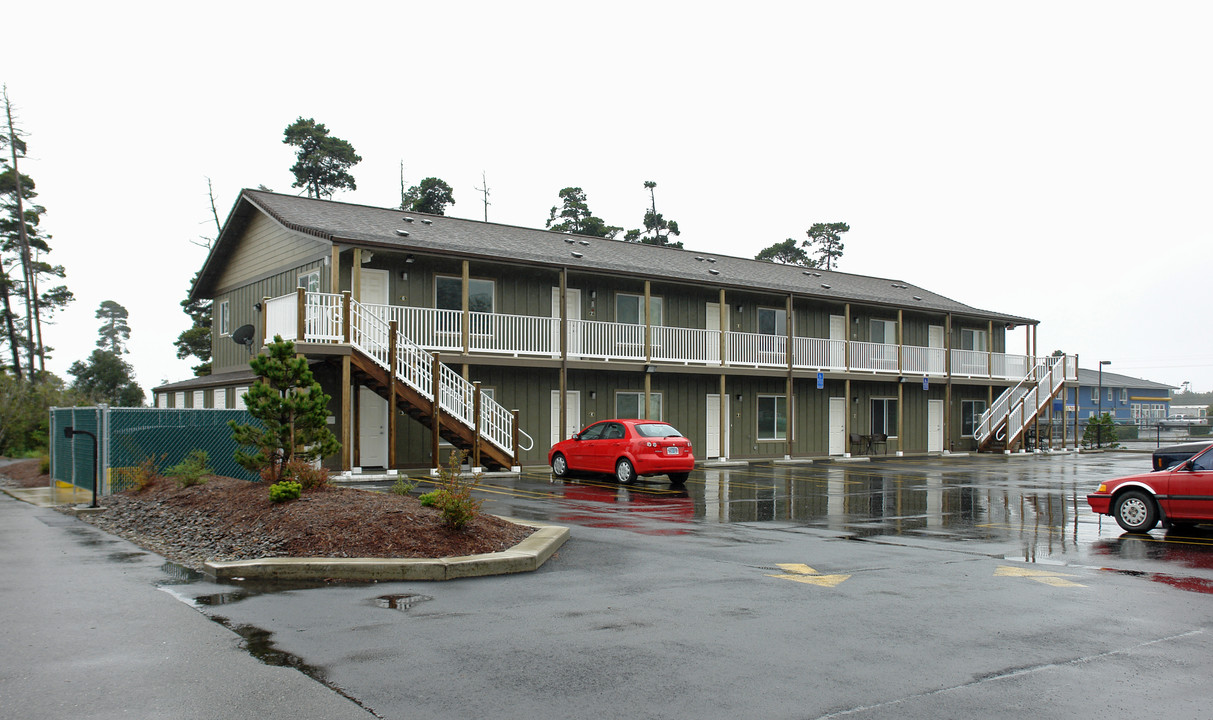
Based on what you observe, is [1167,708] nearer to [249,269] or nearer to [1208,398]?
[249,269]

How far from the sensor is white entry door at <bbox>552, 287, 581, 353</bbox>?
24.4 m

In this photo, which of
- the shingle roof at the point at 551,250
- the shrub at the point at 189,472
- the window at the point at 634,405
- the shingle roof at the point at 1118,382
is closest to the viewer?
the shrub at the point at 189,472

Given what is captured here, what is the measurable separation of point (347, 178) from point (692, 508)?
37.9 meters

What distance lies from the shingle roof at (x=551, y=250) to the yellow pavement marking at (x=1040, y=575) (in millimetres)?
15154

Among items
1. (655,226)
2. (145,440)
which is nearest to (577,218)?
(655,226)

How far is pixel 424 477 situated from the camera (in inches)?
789

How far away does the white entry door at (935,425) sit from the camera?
3497cm

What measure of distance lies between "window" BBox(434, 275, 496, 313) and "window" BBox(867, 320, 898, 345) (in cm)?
1608

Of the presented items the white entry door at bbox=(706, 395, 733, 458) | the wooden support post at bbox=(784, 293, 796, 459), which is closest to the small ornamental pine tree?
the white entry door at bbox=(706, 395, 733, 458)

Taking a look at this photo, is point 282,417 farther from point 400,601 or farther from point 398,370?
point 398,370

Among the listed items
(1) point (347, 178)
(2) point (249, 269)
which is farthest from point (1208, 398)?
(2) point (249, 269)

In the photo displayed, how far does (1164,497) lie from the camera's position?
12.3 metres

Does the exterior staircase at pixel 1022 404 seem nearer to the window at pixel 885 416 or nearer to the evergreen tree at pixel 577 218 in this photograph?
the window at pixel 885 416

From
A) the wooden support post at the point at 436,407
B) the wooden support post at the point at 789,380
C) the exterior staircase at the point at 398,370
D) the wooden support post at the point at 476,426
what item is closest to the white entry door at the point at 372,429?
the exterior staircase at the point at 398,370
